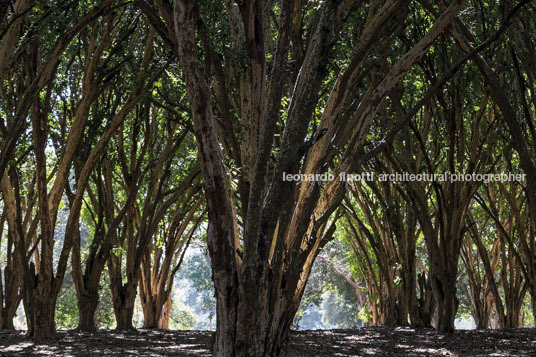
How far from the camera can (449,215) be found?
809cm

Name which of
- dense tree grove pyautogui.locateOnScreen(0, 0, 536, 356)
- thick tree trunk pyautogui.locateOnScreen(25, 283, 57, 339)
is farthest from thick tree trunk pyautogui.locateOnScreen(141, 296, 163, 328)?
thick tree trunk pyautogui.locateOnScreen(25, 283, 57, 339)

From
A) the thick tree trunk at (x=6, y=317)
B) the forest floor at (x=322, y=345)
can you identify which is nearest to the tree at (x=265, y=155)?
the forest floor at (x=322, y=345)

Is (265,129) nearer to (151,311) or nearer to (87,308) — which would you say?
(87,308)

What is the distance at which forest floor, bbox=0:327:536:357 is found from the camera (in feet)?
21.1

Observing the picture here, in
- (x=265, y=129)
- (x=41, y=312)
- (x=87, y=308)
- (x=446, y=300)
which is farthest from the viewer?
(x=87, y=308)

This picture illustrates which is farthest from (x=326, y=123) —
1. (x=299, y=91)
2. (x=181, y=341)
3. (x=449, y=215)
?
(x=181, y=341)

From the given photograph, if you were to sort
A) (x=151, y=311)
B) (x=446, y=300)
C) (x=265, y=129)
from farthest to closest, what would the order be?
(x=151, y=311)
(x=446, y=300)
(x=265, y=129)

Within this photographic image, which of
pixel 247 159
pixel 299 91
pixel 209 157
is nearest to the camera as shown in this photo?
pixel 209 157

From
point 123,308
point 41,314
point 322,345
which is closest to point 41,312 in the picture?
point 41,314

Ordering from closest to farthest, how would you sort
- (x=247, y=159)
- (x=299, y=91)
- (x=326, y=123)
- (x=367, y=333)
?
(x=299, y=91) < (x=326, y=123) < (x=247, y=159) < (x=367, y=333)

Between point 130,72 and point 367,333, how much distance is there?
5.29 metres

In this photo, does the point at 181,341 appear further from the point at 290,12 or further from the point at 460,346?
the point at 290,12

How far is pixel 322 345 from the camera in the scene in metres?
7.54

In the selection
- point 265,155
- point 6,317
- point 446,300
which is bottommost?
point 6,317
